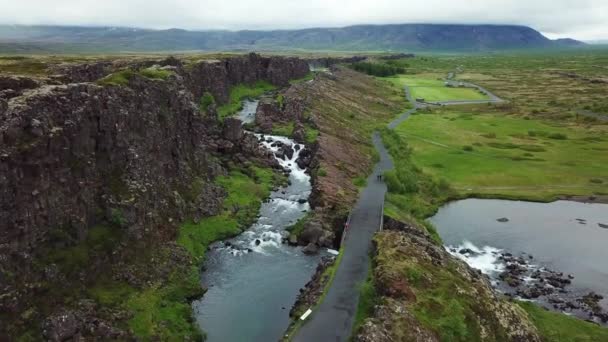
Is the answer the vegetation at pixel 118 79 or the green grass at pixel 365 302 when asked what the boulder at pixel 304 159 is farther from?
the green grass at pixel 365 302

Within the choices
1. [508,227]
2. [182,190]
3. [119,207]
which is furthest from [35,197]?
[508,227]

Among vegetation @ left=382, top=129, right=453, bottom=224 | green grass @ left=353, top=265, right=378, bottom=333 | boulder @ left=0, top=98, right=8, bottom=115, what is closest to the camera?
boulder @ left=0, top=98, right=8, bottom=115

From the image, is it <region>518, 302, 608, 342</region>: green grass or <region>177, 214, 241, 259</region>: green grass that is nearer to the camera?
<region>518, 302, 608, 342</region>: green grass

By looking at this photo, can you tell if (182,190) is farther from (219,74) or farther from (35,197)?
(219,74)

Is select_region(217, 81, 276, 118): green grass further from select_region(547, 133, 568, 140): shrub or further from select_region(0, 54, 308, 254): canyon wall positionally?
select_region(547, 133, 568, 140): shrub

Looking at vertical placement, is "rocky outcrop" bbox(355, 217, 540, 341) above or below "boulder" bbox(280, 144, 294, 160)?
below

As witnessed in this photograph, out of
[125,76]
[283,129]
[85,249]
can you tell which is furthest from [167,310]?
[283,129]

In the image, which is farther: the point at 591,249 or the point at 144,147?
the point at 591,249

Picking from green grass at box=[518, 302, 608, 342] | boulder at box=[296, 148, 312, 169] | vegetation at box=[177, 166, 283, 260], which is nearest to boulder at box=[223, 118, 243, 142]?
vegetation at box=[177, 166, 283, 260]
